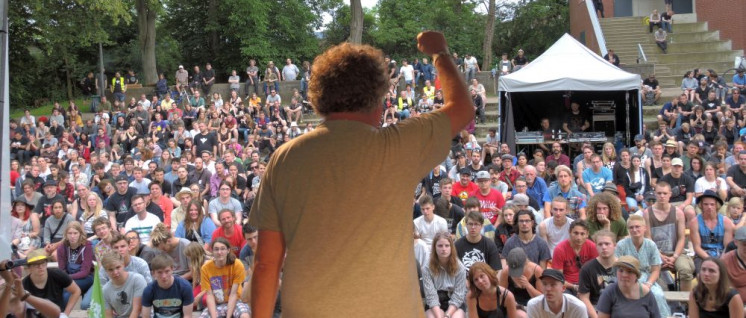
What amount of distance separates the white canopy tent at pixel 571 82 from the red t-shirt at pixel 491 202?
18.2 feet

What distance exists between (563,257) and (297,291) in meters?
5.52

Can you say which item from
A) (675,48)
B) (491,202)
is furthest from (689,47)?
(491,202)

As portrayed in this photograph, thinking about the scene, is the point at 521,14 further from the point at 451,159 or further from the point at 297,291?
the point at 297,291

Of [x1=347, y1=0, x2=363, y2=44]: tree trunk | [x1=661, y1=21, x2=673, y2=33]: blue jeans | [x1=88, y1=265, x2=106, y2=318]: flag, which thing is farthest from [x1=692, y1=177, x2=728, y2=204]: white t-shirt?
[x1=661, y1=21, x2=673, y2=33]: blue jeans

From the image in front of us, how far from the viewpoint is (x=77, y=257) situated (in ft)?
27.2

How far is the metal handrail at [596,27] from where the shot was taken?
23975 mm

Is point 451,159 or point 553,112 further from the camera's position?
point 553,112

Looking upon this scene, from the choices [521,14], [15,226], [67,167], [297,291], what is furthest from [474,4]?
[297,291]

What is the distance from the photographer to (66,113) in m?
20.4

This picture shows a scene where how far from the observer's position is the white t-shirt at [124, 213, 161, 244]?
359 inches

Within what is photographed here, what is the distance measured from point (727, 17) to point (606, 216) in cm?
2094

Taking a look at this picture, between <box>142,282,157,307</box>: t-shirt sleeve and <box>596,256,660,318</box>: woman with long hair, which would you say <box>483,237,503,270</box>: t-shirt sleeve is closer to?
<box>596,256,660,318</box>: woman with long hair

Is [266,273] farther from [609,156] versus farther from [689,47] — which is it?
[689,47]

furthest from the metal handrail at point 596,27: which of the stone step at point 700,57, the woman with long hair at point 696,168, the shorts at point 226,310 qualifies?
the shorts at point 226,310
